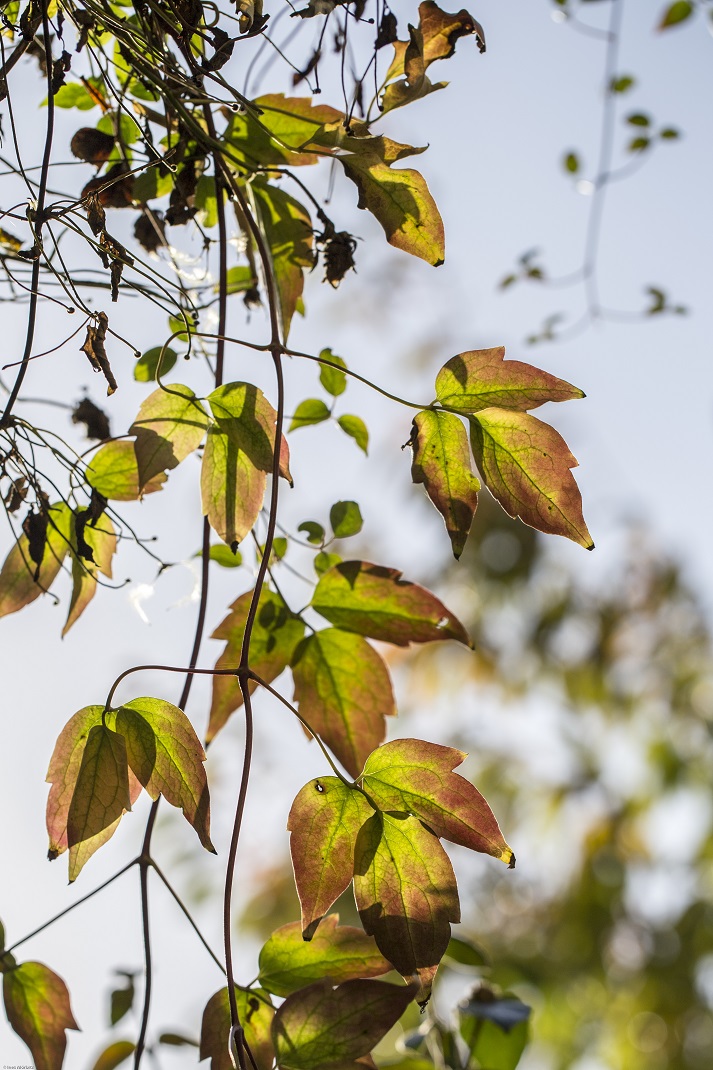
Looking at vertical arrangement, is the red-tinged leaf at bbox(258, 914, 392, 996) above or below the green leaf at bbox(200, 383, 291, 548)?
below

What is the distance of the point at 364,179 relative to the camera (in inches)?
15.7

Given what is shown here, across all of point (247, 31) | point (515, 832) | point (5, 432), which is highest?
point (247, 31)

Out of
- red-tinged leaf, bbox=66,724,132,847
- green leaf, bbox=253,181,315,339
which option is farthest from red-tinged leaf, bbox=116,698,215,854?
green leaf, bbox=253,181,315,339

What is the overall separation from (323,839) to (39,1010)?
0.18 metres

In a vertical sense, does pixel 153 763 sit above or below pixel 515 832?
above

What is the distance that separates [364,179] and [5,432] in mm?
206

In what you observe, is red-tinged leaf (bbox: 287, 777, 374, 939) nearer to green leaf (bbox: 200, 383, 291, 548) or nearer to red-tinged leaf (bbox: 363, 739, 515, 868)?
red-tinged leaf (bbox: 363, 739, 515, 868)

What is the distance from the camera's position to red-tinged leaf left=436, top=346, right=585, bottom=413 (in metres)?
0.38

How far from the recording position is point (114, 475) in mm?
449

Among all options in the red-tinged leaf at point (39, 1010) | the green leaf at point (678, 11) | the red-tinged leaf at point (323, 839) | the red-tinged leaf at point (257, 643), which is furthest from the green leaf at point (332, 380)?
the green leaf at point (678, 11)

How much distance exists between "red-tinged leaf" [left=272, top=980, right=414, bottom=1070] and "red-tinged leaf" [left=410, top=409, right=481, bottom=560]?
190mm

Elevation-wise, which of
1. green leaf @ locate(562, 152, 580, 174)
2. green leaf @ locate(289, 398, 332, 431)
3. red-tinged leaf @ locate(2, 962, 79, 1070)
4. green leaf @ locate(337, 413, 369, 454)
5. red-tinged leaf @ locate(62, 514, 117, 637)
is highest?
green leaf @ locate(562, 152, 580, 174)

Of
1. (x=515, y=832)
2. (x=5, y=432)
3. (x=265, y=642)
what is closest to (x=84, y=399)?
(x=5, y=432)

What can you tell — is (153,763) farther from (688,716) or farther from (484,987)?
(688,716)
